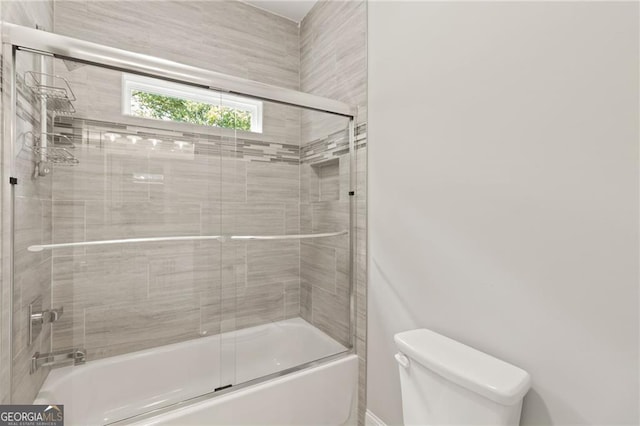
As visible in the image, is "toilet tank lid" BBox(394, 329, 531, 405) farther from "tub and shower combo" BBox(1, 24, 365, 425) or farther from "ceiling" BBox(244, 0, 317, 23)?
"ceiling" BBox(244, 0, 317, 23)

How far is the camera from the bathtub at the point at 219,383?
4.00ft

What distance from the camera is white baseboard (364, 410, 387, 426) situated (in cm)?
154

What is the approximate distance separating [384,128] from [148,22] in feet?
5.24

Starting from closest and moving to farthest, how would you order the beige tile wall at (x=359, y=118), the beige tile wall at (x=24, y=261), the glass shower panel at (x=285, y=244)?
1. the beige tile wall at (x=24, y=261)
2. the glass shower panel at (x=285, y=244)
3. the beige tile wall at (x=359, y=118)

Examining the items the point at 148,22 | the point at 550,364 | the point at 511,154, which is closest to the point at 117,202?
the point at 148,22

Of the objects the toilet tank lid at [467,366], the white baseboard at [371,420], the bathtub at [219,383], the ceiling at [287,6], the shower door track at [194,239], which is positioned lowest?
the white baseboard at [371,420]

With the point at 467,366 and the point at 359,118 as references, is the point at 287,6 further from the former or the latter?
the point at 467,366

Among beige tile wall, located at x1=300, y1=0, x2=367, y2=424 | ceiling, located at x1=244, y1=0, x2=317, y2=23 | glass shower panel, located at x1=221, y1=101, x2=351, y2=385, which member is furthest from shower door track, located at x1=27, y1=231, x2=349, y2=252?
ceiling, located at x1=244, y1=0, x2=317, y2=23

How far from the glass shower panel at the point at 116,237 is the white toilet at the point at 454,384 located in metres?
0.88

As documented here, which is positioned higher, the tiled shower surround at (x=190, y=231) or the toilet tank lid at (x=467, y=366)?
the tiled shower surround at (x=190, y=231)

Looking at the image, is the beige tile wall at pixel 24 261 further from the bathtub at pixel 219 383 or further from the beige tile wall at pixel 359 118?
the beige tile wall at pixel 359 118

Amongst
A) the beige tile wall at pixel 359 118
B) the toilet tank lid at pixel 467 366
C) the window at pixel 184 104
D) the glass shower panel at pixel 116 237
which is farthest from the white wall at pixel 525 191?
the glass shower panel at pixel 116 237

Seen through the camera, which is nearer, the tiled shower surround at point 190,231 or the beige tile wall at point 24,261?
the beige tile wall at point 24,261

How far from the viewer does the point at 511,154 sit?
3.30ft
